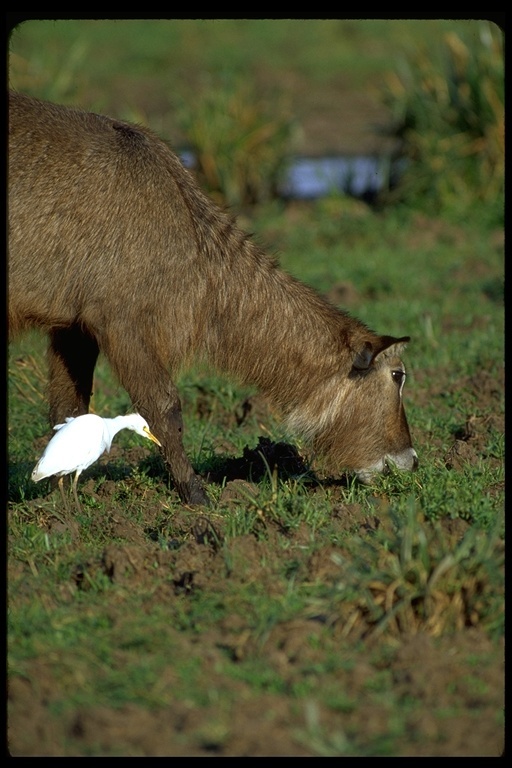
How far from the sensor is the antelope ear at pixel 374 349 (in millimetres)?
5224

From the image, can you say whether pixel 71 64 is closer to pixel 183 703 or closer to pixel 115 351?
Answer: pixel 115 351

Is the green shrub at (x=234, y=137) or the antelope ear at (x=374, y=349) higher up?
the green shrub at (x=234, y=137)

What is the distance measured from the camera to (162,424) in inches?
206

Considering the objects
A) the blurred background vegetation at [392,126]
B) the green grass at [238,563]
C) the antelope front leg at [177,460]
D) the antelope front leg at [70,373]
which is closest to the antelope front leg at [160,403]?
the antelope front leg at [177,460]

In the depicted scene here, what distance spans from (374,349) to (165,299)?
1.03 m

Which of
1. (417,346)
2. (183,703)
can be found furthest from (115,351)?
(417,346)

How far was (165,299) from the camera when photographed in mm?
5121

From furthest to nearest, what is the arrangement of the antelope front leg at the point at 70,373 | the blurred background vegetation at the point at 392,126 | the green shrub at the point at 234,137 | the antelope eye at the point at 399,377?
the green shrub at the point at 234,137, the blurred background vegetation at the point at 392,126, the antelope front leg at the point at 70,373, the antelope eye at the point at 399,377

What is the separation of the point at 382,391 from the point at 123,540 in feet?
4.87

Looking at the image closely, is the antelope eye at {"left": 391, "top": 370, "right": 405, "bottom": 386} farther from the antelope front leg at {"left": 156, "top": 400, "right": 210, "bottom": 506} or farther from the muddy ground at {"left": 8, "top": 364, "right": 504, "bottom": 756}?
the muddy ground at {"left": 8, "top": 364, "right": 504, "bottom": 756}

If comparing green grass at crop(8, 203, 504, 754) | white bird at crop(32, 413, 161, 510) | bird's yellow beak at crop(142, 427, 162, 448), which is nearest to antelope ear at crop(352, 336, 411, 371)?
green grass at crop(8, 203, 504, 754)

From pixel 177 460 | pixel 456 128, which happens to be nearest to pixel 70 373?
pixel 177 460

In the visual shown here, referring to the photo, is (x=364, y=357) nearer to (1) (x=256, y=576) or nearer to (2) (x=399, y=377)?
(2) (x=399, y=377)

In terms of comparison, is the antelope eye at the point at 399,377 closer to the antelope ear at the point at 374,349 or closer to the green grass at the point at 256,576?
the antelope ear at the point at 374,349
